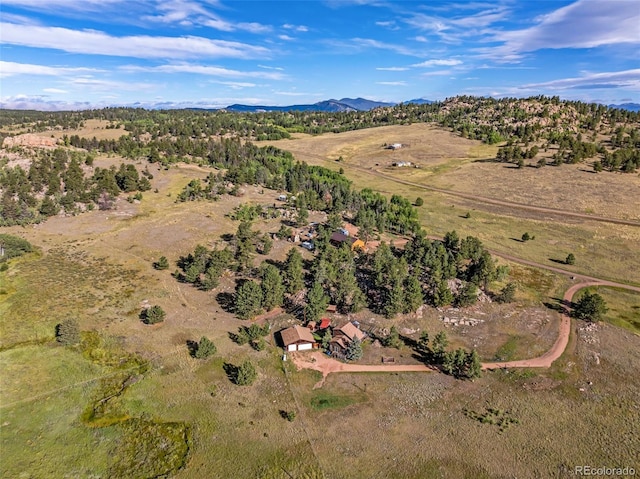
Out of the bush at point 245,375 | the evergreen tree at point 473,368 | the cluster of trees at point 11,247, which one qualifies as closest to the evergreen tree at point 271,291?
the bush at point 245,375

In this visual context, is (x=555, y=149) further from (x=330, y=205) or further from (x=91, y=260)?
(x=91, y=260)

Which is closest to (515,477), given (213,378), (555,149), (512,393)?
(512,393)

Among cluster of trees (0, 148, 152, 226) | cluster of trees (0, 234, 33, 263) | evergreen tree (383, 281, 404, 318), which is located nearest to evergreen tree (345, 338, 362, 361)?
evergreen tree (383, 281, 404, 318)

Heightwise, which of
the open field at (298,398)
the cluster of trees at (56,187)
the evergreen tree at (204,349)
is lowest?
the open field at (298,398)

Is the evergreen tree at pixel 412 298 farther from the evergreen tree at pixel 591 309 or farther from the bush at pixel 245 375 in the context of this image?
the bush at pixel 245 375

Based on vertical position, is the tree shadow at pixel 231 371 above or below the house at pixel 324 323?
below

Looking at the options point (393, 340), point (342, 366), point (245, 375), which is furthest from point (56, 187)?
point (393, 340)
